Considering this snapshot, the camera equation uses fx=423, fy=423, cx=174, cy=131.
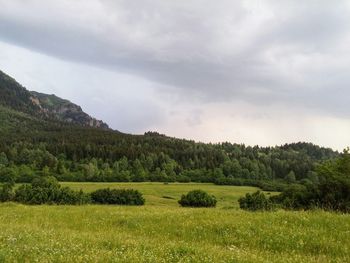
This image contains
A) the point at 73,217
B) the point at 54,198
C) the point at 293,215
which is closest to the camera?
the point at 293,215

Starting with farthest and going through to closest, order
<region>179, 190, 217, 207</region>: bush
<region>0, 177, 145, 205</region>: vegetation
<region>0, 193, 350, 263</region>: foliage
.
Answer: <region>179, 190, 217, 207</region>: bush < <region>0, 177, 145, 205</region>: vegetation < <region>0, 193, 350, 263</region>: foliage

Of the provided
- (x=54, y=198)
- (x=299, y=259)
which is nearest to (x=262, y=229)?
(x=299, y=259)

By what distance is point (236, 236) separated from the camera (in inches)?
696

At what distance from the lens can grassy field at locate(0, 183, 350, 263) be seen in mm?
11805

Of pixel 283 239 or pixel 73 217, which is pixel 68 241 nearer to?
pixel 283 239

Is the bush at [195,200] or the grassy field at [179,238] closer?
the grassy field at [179,238]

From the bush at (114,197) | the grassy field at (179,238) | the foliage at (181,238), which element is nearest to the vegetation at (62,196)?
the bush at (114,197)

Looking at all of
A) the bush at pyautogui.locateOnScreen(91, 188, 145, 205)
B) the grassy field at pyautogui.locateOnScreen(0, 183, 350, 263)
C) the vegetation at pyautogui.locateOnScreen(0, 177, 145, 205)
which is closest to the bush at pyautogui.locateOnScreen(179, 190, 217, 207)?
the vegetation at pyautogui.locateOnScreen(0, 177, 145, 205)

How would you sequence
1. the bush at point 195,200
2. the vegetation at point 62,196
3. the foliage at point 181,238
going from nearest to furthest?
the foliage at point 181,238, the vegetation at point 62,196, the bush at point 195,200

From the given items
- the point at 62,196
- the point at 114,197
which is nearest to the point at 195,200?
the point at 114,197

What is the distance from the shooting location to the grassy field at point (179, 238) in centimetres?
1180

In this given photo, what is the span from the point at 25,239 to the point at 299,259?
909 cm

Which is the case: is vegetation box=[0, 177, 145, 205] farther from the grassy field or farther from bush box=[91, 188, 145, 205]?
the grassy field

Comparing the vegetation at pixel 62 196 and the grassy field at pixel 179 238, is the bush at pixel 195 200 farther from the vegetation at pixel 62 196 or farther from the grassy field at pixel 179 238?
the grassy field at pixel 179 238
